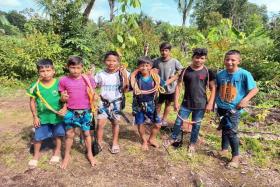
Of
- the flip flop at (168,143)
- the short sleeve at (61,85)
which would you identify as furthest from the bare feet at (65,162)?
the flip flop at (168,143)

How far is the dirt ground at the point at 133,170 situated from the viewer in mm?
3916

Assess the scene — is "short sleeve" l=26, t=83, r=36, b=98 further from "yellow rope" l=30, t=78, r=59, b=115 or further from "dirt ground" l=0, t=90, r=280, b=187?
"dirt ground" l=0, t=90, r=280, b=187

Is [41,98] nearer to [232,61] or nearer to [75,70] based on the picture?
[75,70]

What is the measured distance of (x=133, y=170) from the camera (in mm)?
4191

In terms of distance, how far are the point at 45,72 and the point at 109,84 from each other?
0.89 metres

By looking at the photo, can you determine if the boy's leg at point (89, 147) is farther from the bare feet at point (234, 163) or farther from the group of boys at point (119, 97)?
the bare feet at point (234, 163)

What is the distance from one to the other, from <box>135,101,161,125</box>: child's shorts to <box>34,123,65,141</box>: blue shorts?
109cm

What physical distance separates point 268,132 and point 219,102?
5.70ft

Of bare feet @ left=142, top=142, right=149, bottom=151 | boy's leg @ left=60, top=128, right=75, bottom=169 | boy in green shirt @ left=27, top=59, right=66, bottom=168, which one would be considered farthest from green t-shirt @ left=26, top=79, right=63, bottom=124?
bare feet @ left=142, top=142, right=149, bottom=151

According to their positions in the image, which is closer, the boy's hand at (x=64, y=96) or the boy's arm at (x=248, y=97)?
the boy's hand at (x=64, y=96)

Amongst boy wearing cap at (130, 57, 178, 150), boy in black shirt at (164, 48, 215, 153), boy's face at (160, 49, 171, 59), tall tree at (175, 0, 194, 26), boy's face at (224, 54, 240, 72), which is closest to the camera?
boy's face at (224, 54, 240, 72)

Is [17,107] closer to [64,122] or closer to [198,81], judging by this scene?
[64,122]

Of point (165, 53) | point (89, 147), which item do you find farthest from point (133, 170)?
point (165, 53)

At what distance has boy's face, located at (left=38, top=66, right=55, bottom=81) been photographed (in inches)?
157
